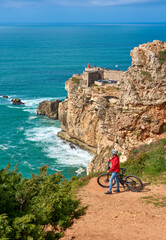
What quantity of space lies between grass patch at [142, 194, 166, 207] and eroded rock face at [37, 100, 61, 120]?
4507 cm

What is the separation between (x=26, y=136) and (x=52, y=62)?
7233 centimetres

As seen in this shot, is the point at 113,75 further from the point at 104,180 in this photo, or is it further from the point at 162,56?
the point at 104,180

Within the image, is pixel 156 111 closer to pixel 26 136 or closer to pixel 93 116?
pixel 93 116

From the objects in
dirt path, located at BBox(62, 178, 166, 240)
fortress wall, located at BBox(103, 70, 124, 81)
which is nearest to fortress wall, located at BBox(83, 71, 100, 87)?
fortress wall, located at BBox(103, 70, 124, 81)

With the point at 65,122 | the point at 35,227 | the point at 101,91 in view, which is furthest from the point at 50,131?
the point at 35,227

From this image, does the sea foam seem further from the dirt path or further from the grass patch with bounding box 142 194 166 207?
the grass patch with bounding box 142 194 166 207

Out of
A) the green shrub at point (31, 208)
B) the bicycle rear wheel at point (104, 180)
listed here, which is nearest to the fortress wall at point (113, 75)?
the bicycle rear wheel at point (104, 180)

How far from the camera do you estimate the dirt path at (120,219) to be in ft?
31.2

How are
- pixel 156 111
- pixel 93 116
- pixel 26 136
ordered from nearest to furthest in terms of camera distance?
pixel 156 111, pixel 93 116, pixel 26 136

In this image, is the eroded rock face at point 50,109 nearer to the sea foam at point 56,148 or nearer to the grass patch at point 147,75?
→ the sea foam at point 56,148

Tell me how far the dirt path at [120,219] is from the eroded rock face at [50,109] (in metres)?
44.2

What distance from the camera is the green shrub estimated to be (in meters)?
7.45

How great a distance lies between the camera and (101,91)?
3875cm

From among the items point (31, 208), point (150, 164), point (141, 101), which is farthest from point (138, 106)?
point (31, 208)
